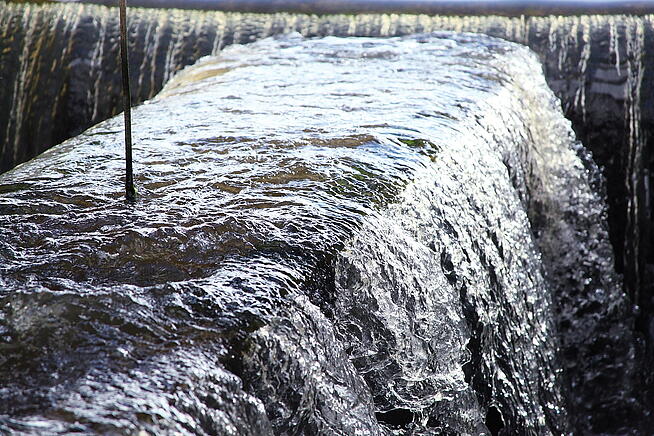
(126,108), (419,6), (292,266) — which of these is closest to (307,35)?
(419,6)

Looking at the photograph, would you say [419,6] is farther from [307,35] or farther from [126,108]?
[126,108]

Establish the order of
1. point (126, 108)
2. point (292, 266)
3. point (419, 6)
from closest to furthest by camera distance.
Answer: point (292, 266) → point (126, 108) → point (419, 6)

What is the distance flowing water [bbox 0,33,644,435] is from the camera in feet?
3.79

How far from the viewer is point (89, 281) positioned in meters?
1.37

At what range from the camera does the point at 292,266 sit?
147 centimetres

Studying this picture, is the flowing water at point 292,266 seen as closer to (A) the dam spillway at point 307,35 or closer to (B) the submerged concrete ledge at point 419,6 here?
(A) the dam spillway at point 307,35

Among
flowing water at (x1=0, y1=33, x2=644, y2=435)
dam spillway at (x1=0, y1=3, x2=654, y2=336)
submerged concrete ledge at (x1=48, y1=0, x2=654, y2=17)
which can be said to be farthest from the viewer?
submerged concrete ledge at (x1=48, y1=0, x2=654, y2=17)

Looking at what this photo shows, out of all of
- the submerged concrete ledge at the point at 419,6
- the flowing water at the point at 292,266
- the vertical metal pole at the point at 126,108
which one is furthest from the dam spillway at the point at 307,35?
the vertical metal pole at the point at 126,108

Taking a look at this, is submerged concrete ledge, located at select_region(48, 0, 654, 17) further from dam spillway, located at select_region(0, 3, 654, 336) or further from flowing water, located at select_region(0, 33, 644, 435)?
flowing water, located at select_region(0, 33, 644, 435)

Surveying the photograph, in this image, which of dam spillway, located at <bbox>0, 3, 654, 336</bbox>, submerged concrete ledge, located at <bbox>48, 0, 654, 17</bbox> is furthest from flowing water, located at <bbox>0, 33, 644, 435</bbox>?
submerged concrete ledge, located at <bbox>48, 0, 654, 17</bbox>

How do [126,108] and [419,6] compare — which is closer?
[126,108]

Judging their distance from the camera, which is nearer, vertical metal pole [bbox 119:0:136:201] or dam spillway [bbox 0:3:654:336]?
vertical metal pole [bbox 119:0:136:201]

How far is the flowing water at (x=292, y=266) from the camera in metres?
1.16

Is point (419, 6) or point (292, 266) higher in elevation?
point (419, 6)
